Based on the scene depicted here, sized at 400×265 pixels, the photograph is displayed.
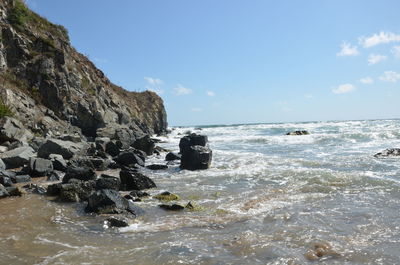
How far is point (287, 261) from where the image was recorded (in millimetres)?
5977

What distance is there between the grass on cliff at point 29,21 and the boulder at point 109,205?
26.6 metres

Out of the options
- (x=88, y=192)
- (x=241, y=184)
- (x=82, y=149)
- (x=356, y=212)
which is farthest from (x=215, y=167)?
(x=356, y=212)

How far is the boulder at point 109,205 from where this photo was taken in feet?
30.1

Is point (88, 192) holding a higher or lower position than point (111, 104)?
lower

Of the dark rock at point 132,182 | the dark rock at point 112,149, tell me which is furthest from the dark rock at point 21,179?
the dark rock at point 112,149

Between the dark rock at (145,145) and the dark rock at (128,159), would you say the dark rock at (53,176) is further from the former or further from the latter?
the dark rock at (145,145)

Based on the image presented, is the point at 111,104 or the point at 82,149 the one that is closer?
the point at 82,149

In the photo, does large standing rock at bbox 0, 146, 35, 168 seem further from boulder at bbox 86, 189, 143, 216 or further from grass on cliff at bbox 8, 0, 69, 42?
grass on cliff at bbox 8, 0, 69, 42

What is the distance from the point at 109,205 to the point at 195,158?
30.5ft

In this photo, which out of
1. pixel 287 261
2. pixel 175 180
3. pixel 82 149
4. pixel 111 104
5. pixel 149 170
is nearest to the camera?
pixel 287 261

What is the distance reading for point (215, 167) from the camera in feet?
62.6

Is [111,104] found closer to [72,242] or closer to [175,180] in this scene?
[175,180]

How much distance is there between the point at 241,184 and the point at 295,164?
6.23 meters

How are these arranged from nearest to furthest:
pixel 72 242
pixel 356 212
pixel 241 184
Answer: pixel 72 242 → pixel 356 212 → pixel 241 184
